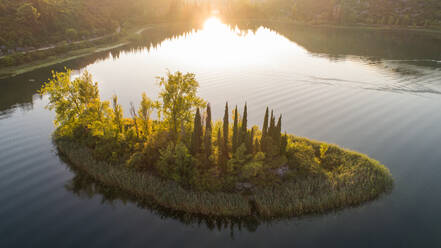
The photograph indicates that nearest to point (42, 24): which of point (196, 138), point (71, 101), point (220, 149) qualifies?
point (71, 101)

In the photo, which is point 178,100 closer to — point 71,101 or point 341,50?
point 71,101

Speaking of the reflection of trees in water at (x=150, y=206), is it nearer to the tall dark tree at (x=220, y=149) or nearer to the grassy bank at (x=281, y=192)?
the grassy bank at (x=281, y=192)

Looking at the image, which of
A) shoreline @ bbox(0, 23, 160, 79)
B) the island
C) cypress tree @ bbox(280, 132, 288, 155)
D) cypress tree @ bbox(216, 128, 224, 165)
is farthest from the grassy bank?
shoreline @ bbox(0, 23, 160, 79)

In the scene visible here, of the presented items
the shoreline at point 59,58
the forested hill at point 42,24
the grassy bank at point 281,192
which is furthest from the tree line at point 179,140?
the forested hill at point 42,24

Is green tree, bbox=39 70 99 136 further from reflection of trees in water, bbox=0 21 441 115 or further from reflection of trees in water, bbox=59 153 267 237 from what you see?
reflection of trees in water, bbox=0 21 441 115

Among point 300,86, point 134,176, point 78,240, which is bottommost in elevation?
point 78,240

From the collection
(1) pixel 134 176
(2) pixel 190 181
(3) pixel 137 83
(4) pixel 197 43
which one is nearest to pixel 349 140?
(2) pixel 190 181

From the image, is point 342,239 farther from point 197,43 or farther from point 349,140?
point 197,43
